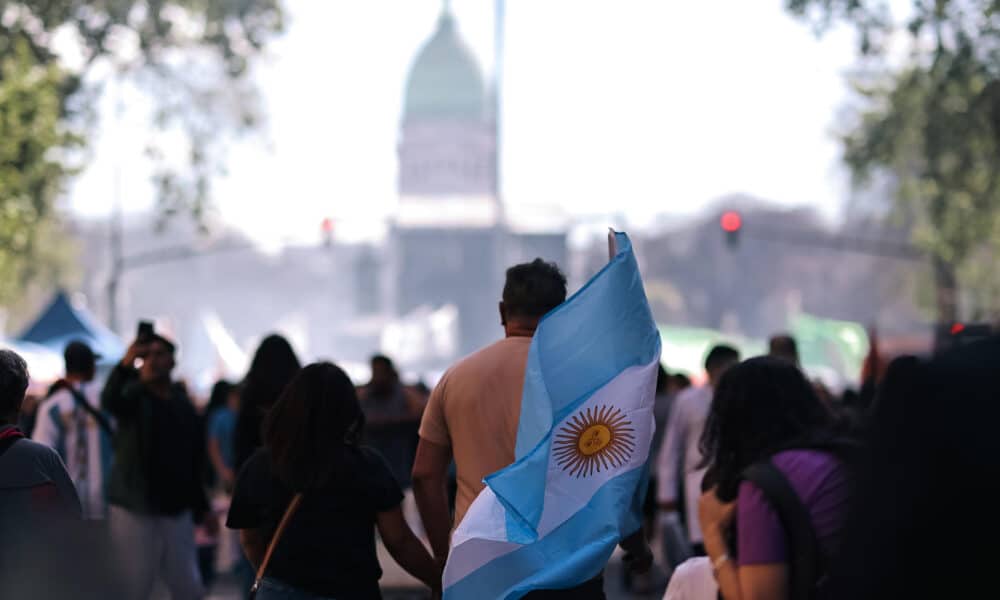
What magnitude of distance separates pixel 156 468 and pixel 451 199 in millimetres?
108547

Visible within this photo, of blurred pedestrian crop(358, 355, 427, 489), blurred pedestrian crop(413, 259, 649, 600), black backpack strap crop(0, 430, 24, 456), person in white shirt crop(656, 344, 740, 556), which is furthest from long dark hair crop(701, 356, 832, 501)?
blurred pedestrian crop(358, 355, 427, 489)

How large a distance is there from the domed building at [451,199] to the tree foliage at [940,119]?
79.6 metres

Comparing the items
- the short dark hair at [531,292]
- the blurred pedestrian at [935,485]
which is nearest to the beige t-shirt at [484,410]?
the short dark hair at [531,292]

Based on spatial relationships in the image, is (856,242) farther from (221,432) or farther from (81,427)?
(81,427)

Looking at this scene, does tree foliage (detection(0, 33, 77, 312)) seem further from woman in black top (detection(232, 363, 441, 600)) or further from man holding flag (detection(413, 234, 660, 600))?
man holding flag (detection(413, 234, 660, 600))

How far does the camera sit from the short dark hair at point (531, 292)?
16.2ft

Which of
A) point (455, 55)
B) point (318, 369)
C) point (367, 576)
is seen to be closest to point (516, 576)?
point (367, 576)

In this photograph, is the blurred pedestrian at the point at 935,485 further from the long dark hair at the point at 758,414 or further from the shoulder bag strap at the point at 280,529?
the shoulder bag strap at the point at 280,529

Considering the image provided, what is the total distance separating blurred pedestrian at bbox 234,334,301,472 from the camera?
6.75m

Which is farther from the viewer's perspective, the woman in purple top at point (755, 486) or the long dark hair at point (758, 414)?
the long dark hair at point (758, 414)

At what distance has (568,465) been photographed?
4.42 metres

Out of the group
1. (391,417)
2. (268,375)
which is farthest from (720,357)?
(391,417)

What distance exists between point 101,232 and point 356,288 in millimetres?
18361

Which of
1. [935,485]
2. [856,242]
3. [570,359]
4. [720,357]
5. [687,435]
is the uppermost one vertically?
[935,485]
